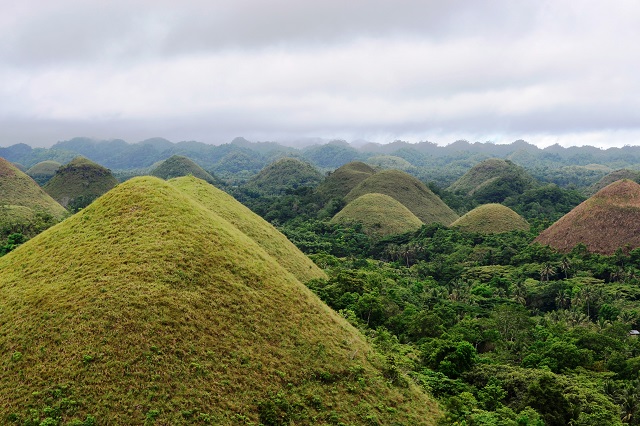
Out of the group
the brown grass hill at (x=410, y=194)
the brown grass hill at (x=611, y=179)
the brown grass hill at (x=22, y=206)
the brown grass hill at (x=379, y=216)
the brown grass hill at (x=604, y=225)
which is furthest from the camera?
the brown grass hill at (x=611, y=179)

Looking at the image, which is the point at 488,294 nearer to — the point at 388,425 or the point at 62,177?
the point at 388,425

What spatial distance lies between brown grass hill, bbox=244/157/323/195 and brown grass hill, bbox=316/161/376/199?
40.7 meters

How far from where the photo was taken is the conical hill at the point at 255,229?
40031 mm

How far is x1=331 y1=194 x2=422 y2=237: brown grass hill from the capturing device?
85.9m

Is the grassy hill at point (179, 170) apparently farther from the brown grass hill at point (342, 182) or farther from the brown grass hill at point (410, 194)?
the brown grass hill at point (410, 194)

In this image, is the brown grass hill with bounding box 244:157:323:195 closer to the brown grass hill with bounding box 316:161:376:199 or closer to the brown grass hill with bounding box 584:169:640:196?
the brown grass hill with bounding box 316:161:376:199

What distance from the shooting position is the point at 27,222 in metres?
56.6

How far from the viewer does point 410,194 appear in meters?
109

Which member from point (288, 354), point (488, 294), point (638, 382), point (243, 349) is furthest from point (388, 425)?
point (488, 294)

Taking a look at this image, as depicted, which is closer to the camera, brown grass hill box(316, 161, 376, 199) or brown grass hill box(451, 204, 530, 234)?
brown grass hill box(451, 204, 530, 234)

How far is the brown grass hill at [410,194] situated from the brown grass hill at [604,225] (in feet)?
108

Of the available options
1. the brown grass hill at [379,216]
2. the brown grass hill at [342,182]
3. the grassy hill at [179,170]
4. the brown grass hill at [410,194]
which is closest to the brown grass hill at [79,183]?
the grassy hill at [179,170]

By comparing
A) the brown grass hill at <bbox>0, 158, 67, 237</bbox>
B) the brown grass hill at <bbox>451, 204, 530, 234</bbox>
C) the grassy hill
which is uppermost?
the grassy hill

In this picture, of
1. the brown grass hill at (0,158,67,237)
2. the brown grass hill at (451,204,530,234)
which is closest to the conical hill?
the brown grass hill at (0,158,67,237)
